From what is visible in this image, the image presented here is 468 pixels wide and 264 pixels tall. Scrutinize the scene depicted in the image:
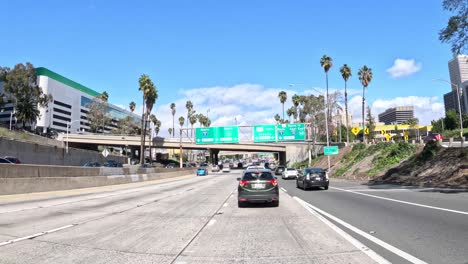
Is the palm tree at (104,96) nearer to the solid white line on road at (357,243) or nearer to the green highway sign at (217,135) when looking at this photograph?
the green highway sign at (217,135)

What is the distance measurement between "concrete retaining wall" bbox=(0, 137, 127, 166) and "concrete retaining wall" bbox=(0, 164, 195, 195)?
1364 centimetres

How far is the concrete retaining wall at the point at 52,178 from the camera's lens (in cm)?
1983

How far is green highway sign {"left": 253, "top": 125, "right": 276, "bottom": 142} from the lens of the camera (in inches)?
2448

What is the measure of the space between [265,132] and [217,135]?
7.77 meters

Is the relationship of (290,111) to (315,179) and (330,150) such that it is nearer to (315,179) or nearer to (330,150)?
(330,150)

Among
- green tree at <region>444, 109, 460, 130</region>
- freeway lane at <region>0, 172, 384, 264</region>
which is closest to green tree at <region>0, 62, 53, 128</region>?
freeway lane at <region>0, 172, 384, 264</region>

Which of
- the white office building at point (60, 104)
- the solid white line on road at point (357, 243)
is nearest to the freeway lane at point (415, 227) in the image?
the solid white line on road at point (357, 243)

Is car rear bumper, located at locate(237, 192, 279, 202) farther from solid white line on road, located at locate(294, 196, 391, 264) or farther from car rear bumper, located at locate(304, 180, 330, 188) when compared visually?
car rear bumper, located at locate(304, 180, 330, 188)

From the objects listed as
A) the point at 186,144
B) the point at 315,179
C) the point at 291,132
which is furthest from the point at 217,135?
the point at 315,179

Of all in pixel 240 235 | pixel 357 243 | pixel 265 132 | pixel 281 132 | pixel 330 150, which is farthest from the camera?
pixel 265 132

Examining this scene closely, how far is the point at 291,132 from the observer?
2445 inches

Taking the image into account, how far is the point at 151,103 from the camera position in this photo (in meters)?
75.7

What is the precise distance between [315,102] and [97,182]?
5652cm

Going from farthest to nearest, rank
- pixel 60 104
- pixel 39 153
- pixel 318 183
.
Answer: pixel 60 104, pixel 39 153, pixel 318 183
